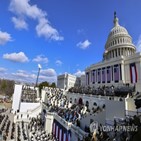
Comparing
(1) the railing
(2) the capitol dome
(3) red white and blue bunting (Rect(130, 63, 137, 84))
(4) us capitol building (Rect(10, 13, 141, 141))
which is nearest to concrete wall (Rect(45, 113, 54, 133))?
(4) us capitol building (Rect(10, 13, 141, 141))

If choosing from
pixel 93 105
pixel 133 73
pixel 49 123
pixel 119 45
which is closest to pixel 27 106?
pixel 49 123

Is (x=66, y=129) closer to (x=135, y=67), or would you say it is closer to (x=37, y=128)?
(x=37, y=128)

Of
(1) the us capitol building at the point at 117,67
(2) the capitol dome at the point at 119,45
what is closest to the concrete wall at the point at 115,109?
(1) the us capitol building at the point at 117,67

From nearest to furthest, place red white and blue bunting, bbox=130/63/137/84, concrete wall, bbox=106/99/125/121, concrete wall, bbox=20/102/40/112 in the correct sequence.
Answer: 1. concrete wall, bbox=106/99/125/121
2. red white and blue bunting, bbox=130/63/137/84
3. concrete wall, bbox=20/102/40/112

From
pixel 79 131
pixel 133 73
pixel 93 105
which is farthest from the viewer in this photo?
pixel 133 73

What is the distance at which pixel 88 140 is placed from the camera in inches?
569

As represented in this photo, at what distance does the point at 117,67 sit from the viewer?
1895 inches

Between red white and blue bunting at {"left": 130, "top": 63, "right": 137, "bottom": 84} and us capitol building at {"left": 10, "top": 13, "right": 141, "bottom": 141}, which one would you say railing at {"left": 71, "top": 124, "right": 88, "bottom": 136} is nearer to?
us capitol building at {"left": 10, "top": 13, "right": 141, "bottom": 141}

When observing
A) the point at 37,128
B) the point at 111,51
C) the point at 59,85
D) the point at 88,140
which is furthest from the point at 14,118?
the point at 59,85

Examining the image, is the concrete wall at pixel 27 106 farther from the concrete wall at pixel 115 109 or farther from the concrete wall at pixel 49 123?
the concrete wall at pixel 115 109

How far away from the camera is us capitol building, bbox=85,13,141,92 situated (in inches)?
1710

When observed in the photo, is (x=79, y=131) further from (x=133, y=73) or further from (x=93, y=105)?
(x=133, y=73)

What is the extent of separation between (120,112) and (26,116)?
31.9 m

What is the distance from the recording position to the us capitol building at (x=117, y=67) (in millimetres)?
43438
